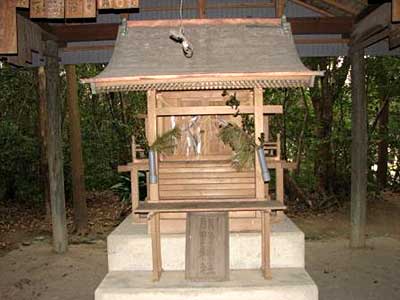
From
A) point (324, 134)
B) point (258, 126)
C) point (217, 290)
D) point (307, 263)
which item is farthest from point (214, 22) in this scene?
point (324, 134)

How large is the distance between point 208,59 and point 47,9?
2.09 meters

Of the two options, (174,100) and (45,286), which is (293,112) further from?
(45,286)

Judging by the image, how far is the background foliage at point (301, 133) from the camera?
547 inches

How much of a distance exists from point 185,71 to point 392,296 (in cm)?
468

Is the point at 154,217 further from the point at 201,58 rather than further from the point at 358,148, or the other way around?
the point at 358,148

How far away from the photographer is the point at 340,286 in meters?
7.01

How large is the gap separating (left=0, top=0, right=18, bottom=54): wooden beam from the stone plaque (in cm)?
326

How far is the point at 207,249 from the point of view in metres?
5.91

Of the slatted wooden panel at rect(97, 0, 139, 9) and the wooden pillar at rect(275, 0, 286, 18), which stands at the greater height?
the wooden pillar at rect(275, 0, 286, 18)

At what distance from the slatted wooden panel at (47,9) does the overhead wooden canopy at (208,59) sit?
843 millimetres

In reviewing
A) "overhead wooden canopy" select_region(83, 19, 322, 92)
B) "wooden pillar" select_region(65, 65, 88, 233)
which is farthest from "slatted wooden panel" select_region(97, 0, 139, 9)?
"wooden pillar" select_region(65, 65, 88, 233)

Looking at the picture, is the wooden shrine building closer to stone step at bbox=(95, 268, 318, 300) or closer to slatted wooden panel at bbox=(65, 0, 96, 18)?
slatted wooden panel at bbox=(65, 0, 96, 18)

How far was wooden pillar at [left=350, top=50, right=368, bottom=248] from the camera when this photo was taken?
8.89m

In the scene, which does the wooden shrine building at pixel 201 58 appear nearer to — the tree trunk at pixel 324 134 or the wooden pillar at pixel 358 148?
the wooden pillar at pixel 358 148
